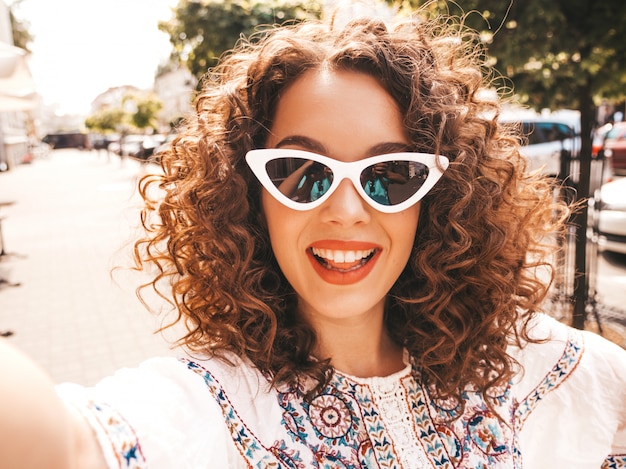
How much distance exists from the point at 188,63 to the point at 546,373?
632 centimetres

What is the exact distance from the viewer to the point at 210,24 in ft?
20.5

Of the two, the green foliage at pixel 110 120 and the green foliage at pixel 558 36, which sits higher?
the green foliage at pixel 558 36

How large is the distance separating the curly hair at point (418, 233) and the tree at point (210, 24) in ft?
15.9

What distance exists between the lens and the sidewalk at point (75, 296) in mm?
4832

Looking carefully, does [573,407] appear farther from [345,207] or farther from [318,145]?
[318,145]

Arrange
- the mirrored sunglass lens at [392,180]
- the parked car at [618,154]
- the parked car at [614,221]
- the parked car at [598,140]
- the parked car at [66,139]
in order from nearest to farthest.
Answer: the mirrored sunglass lens at [392,180] < the parked car at [598,140] < the parked car at [614,221] < the parked car at [618,154] < the parked car at [66,139]

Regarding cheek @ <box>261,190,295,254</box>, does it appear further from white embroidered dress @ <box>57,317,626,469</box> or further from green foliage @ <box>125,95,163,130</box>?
green foliage @ <box>125,95,163,130</box>

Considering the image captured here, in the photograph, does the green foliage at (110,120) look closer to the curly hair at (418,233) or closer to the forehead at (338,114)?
the curly hair at (418,233)

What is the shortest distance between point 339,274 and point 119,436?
0.65 m

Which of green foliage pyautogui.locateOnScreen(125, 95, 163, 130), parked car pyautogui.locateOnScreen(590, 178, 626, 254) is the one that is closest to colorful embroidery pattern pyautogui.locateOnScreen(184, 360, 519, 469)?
parked car pyautogui.locateOnScreen(590, 178, 626, 254)

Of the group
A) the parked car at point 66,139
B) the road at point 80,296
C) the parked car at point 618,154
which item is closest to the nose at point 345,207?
the road at point 80,296

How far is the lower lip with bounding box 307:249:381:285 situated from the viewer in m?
1.34

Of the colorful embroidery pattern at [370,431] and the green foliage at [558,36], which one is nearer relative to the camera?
the colorful embroidery pattern at [370,431]

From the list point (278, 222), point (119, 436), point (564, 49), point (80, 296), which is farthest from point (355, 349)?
point (80, 296)
